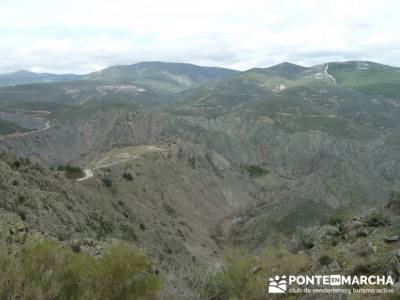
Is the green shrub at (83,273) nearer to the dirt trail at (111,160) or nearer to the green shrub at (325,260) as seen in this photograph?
the green shrub at (325,260)

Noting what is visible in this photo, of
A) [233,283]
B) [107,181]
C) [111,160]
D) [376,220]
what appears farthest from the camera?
[111,160]

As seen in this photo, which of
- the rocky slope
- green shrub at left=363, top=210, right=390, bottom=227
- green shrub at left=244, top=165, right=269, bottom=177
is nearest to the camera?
green shrub at left=363, top=210, right=390, bottom=227

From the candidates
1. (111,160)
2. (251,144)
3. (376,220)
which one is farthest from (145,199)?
(251,144)

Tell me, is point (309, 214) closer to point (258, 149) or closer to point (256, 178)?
point (256, 178)

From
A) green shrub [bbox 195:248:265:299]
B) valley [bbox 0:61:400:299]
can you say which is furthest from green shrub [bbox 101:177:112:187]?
green shrub [bbox 195:248:265:299]

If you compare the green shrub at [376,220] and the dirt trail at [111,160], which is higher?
the green shrub at [376,220]

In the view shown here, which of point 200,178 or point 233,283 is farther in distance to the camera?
point 200,178

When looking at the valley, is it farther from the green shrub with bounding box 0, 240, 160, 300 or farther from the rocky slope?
the green shrub with bounding box 0, 240, 160, 300

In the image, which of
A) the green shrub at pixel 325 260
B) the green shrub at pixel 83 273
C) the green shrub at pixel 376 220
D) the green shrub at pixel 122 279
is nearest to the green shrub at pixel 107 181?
the green shrub at pixel 376 220

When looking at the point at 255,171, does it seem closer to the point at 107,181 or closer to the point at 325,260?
the point at 107,181

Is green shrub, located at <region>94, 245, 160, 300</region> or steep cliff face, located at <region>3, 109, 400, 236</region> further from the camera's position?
steep cliff face, located at <region>3, 109, 400, 236</region>

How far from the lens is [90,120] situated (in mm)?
135125

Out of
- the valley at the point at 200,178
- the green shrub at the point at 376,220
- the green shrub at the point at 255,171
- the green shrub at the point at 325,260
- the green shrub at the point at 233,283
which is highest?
the green shrub at the point at 233,283

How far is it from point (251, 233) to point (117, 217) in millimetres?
21027
